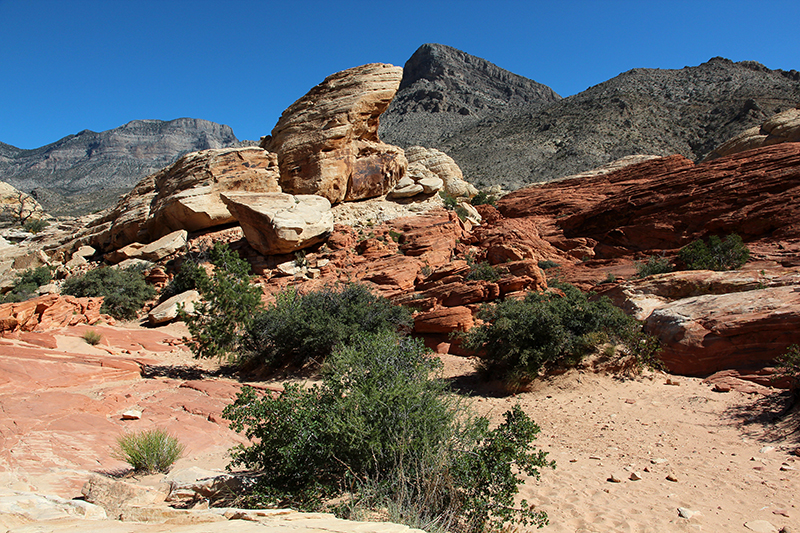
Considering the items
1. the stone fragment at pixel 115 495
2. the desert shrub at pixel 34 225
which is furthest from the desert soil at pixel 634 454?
the desert shrub at pixel 34 225

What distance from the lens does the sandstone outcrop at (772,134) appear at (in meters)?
26.2

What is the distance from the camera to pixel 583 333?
9188 millimetres

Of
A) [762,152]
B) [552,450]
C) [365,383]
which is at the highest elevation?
[762,152]

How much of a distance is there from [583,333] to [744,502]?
506 cm

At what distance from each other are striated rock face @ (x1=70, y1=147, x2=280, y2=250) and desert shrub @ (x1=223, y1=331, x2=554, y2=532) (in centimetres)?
1787

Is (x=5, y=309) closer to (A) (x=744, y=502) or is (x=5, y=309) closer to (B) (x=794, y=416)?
(A) (x=744, y=502)

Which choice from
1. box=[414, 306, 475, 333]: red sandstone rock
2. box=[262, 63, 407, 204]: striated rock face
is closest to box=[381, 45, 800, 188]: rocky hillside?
box=[262, 63, 407, 204]: striated rock face

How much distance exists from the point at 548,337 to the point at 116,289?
15.3m

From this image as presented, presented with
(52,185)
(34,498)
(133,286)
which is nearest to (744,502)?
(34,498)

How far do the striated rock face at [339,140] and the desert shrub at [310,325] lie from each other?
1084cm

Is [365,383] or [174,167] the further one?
[174,167]

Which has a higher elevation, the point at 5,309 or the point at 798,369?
the point at 5,309

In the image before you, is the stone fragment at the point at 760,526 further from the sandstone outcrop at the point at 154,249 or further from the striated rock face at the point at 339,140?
the sandstone outcrop at the point at 154,249

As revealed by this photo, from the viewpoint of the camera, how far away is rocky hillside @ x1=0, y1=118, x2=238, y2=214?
62.1 meters
